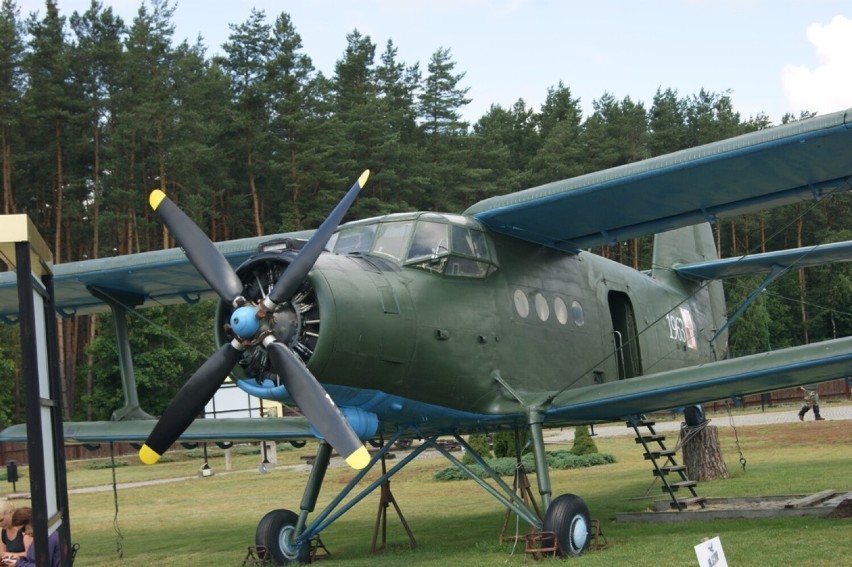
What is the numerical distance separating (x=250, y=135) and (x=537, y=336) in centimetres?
5411

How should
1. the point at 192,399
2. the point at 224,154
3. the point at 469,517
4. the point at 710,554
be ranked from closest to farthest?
1. the point at 710,554
2. the point at 192,399
3. the point at 469,517
4. the point at 224,154

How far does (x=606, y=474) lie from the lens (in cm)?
2239

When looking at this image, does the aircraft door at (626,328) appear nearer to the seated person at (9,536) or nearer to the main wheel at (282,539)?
the main wheel at (282,539)

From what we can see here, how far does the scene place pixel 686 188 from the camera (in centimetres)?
1096

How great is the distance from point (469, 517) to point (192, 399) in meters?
7.51

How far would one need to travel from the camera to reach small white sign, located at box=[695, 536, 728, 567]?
529 cm

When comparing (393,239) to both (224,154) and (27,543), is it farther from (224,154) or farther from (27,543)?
(224,154)

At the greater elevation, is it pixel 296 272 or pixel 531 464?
pixel 296 272

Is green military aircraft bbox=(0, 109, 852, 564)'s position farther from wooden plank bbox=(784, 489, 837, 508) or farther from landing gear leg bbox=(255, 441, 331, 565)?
wooden plank bbox=(784, 489, 837, 508)

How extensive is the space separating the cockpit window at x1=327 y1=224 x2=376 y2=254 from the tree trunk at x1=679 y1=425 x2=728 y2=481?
9.84 m

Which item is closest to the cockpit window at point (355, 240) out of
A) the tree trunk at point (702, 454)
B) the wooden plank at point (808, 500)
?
the wooden plank at point (808, 500)

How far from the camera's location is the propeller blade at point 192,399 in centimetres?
888

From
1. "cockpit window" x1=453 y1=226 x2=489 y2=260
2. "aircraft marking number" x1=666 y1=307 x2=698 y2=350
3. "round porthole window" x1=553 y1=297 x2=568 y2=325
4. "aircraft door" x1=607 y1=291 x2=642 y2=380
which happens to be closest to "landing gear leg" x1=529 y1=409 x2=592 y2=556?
"round porthole window" x1=553 y1=297 x2=568 y2=325

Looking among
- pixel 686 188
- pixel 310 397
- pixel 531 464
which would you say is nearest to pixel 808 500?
pixel 686 188
